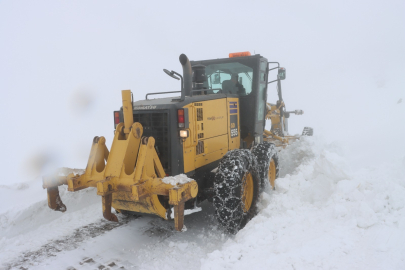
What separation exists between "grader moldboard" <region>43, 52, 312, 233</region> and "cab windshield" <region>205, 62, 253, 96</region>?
1.00 feet

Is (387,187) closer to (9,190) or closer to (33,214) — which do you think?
(33,214)

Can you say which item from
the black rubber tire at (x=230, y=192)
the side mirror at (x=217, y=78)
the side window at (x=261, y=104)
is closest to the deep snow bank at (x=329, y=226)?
the black rubber tire at (x=230, y=192)

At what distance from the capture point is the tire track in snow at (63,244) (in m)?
3.62

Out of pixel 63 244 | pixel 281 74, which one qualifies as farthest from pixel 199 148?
pixel 281 74

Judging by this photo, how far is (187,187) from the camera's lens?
3.35 m

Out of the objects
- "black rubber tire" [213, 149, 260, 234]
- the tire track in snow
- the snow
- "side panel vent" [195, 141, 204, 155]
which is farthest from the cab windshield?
the tire track in snow

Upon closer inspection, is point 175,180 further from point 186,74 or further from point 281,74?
point 281,74

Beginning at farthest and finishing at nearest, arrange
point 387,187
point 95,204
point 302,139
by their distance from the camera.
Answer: point 302,139, point 95,204, point 387,187

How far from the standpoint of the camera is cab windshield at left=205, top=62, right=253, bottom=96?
572 centimetres

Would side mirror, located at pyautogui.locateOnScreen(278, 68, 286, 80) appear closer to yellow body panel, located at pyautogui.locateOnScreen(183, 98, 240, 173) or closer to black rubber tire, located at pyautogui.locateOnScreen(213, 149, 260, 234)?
yellow body panel, located at pyautogui.locateOnScreen(183, 98, 240, 173)

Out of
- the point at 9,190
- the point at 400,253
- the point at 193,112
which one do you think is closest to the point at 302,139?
the point at 193,112

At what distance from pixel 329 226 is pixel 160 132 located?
7.73 ft

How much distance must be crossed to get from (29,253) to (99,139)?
175 cm

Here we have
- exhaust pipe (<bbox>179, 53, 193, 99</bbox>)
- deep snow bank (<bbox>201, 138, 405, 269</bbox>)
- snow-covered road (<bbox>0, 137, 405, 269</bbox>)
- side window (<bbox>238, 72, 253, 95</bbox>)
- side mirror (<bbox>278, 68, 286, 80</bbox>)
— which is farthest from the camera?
side mirror (<bbox>278, 68, 286, 80</bbox>)
